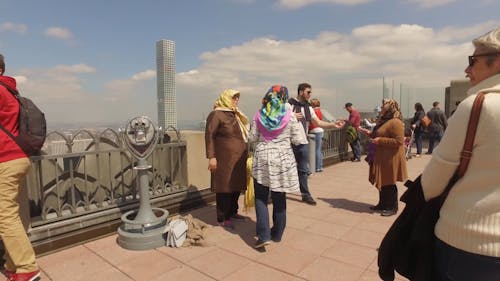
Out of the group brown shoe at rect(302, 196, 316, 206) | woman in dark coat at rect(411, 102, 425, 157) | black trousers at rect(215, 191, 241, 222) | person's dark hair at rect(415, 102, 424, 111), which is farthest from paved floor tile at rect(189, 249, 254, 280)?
person's dark hair at rect(415, 102, 424, 111)

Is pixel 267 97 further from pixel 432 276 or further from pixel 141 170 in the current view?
pixel 432 276

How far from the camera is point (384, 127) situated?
182 inches

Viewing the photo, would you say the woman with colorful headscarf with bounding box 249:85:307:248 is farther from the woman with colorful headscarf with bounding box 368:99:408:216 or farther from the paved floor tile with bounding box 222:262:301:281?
the woman with colorful headscarf with bounding box 368:99:408:216

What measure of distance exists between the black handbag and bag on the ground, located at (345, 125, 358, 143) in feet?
28.0

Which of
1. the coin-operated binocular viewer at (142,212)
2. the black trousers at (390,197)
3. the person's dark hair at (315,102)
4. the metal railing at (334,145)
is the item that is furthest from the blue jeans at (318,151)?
the coin-operated binocular viewer at (142,212)

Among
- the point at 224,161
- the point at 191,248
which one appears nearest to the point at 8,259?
the point at 191,248

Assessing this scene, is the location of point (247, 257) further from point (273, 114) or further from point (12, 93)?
point (12, 93)

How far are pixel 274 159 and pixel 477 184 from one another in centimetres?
235

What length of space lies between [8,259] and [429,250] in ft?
11.5

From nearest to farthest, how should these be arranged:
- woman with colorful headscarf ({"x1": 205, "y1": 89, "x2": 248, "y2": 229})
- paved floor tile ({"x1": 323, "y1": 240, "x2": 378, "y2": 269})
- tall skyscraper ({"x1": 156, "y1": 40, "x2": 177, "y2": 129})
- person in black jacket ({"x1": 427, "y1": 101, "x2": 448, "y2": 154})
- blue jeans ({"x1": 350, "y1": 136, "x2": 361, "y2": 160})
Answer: paved floor tile ({"x1": 323, "y1": 240, "x2": 378, "y2": 269})
woman with colorful headscarf ({"x1": 205, "y1": 89, "x2": 248, "y2": 229})
blue jeans ({"x1": 350, "y1": 136, "x2": 361, "y2": 160})
person in black jacket ({"x1": 427, "y1": 101, "x2": 448, "y2": 154})
tall skyscraper ({"x1": 156, "y1": 40, "x2": 177, "y2": 129})

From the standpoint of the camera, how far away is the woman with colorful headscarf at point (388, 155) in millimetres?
4582

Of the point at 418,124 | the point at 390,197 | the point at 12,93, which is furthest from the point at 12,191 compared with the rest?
the point at 418,124

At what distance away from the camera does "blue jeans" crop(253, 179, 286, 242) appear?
11.8 ft

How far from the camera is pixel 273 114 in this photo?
3.70 m
